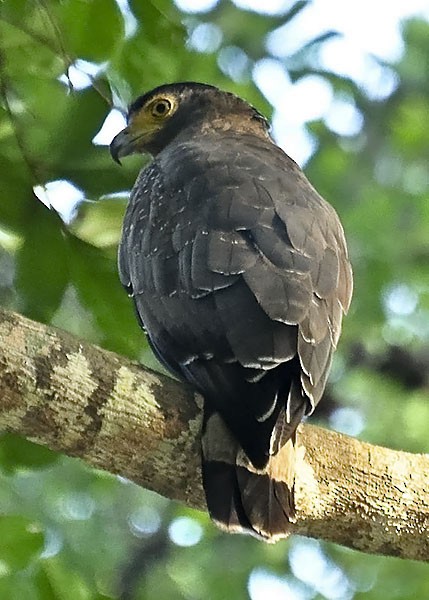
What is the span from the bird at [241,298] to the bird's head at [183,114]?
2.01 ft

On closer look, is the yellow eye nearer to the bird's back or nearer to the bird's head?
the bird's head

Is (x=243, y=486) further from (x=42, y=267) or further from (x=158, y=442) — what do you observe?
(x=42, y=267)

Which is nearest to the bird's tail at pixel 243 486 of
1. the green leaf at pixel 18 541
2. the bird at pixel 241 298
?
the bird at pixel 241 298

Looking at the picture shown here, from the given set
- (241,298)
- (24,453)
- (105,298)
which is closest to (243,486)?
(241,298)

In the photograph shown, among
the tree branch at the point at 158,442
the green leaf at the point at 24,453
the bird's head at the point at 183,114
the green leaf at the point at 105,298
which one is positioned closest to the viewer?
the tree branch at the point at 158,442

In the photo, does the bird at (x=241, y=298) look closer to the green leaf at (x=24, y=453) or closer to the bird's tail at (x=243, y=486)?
the bird's tail at (x=243, y=486)

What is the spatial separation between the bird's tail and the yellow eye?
2.24 m

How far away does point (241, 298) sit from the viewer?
11.0ft

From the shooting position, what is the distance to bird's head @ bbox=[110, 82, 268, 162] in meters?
5.11

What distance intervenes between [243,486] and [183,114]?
2427 millimetres

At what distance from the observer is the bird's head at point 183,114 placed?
511cm

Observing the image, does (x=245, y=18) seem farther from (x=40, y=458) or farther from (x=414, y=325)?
(x=40, y=458)

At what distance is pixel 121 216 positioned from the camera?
4.24 metres

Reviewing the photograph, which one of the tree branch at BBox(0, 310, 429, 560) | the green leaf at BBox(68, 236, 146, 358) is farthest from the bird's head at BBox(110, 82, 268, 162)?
the tree branch at BBox(0, 310, 429, 560)
